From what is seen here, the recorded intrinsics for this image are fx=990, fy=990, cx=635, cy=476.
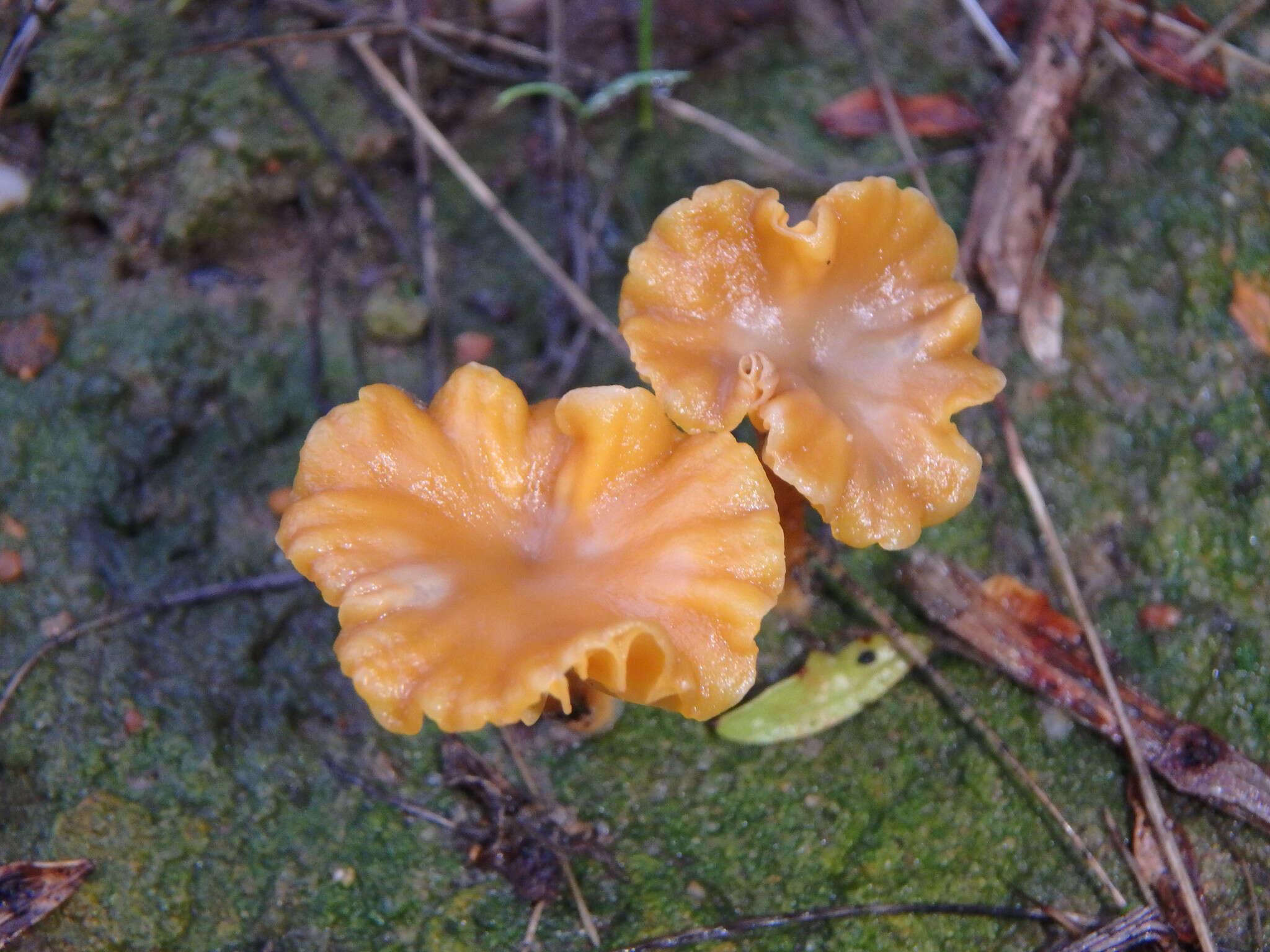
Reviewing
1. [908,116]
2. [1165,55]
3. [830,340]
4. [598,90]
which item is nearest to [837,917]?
[830,340]

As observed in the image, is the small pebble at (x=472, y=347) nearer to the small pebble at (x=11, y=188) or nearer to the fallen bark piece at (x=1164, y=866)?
the small pebble at (x=11, y=188)

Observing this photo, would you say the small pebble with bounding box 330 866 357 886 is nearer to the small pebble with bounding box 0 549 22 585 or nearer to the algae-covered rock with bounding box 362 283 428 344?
the small pebble with bounding box 0 549 22 585

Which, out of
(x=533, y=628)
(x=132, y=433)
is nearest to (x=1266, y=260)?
(x=533, y=628)

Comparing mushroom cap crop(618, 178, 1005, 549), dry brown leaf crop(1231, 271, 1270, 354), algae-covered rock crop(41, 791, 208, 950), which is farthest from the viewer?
dry brown leaf crop(1231, 271, 1270, 354)

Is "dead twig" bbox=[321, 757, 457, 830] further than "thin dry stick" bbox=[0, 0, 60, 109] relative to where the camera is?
No

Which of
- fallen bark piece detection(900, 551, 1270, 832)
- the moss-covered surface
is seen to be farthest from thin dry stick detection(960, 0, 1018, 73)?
fallen bark piece detection(900, 551, 1270, 832)

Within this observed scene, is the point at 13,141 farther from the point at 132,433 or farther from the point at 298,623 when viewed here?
the point at 298,623

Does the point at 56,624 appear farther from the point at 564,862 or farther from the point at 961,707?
the point at 961,707
